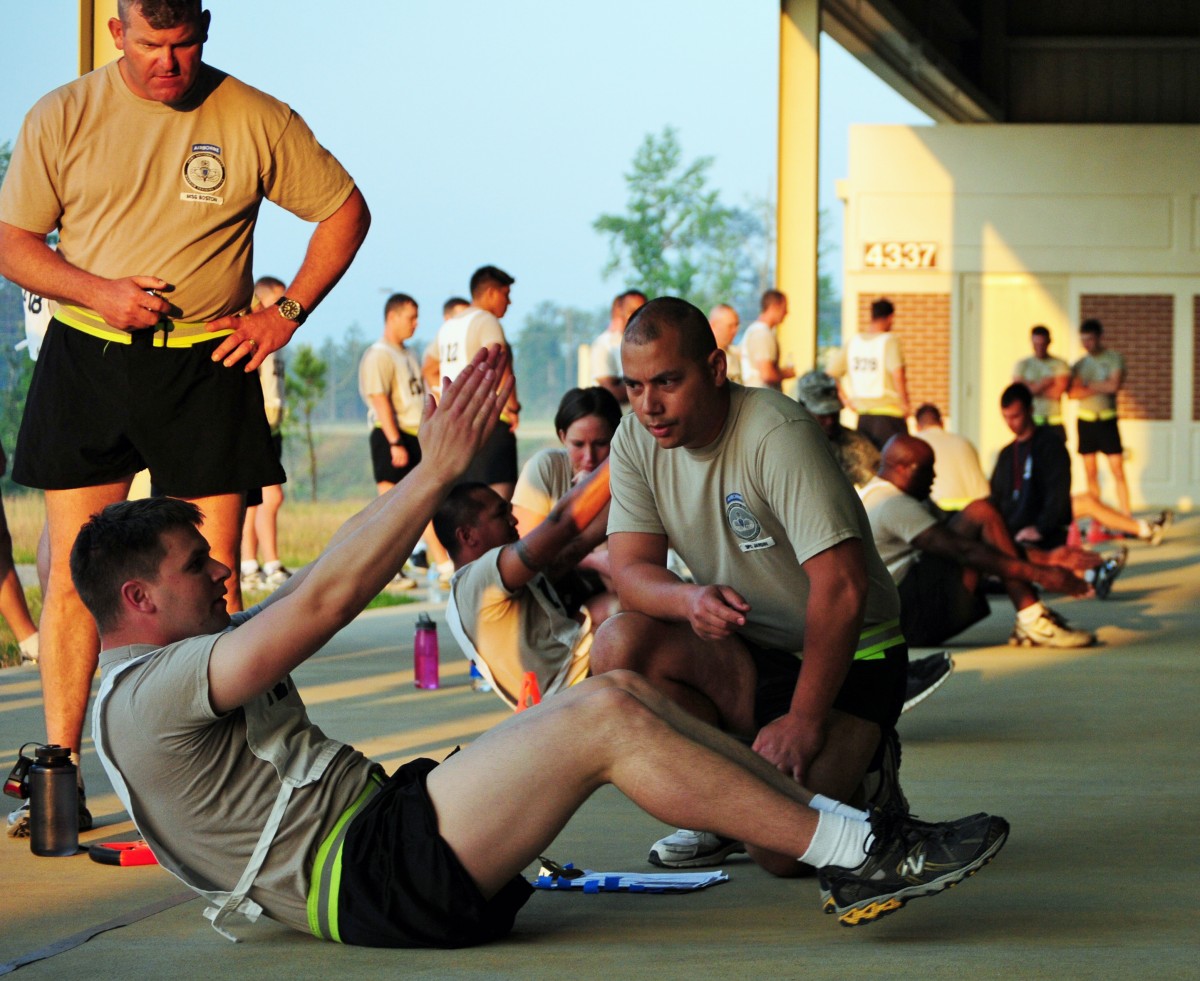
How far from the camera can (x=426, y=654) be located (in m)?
6.52

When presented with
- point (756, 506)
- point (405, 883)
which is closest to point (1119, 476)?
point (756, 506)

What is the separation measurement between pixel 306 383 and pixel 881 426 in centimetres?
1410

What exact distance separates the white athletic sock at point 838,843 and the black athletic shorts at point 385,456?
26.5 ft

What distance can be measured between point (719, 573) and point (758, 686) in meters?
0.29

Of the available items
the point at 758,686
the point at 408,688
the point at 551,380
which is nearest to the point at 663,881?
the point at 758,686

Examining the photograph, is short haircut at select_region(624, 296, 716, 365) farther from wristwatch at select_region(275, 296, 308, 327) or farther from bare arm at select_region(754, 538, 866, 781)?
wristwatch at select_region(275, 296, 308, 327)

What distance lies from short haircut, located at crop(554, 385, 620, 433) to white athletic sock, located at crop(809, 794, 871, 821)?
3.05m

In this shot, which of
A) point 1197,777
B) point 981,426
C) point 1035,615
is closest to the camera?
point 1197,777

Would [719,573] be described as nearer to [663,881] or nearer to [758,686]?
[758,686]

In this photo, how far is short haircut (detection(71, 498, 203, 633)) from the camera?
2.90 m

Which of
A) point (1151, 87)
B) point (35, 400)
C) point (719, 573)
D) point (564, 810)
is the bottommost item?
point (564, 810)

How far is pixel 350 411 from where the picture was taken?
94.4 feet

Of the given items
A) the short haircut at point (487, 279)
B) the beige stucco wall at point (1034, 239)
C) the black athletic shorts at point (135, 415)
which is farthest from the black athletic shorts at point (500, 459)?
the beige stucco wall at point (1034, 239)

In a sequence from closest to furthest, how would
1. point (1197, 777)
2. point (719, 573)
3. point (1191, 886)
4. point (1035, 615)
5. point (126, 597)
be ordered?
1. point (126, 597)
2. point (1191, 886)
3. point (719, 573)
4. point (1197, 777)
5. point (1035, 615)
